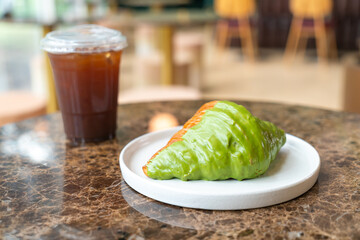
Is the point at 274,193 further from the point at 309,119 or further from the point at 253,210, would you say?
the point at 309,119

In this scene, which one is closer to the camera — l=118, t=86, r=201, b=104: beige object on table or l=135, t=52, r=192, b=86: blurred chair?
l=118, t=86, r=201, b=104: beige object on table

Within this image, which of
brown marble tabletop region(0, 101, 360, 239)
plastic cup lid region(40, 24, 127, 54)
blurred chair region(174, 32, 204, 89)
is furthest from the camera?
blurred chair region(174, 32, 204, 89)

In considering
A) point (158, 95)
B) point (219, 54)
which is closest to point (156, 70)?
point (158, 95)

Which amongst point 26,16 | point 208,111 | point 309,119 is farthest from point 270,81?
point 208,111

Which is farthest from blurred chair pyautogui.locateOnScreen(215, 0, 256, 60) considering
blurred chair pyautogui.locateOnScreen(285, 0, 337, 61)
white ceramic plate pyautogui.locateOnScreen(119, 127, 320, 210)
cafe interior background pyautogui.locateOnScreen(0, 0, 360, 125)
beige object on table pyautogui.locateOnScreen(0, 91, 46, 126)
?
white ceramic plate pyautogui.locateOnScreen(119, 127, 320, 210)

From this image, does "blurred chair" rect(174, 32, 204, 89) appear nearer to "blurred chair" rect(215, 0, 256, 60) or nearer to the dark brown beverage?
"blurred chair" rect(215, 0, 256, 60)

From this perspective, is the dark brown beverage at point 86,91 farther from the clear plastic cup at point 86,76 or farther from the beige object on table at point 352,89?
the beige object on table at point 352,89

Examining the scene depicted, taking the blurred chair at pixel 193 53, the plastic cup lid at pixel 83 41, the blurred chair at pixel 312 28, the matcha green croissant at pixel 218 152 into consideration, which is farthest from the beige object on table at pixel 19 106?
the blurred chair at pixel 312 28

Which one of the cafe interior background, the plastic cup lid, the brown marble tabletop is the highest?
the plastic cup lid
